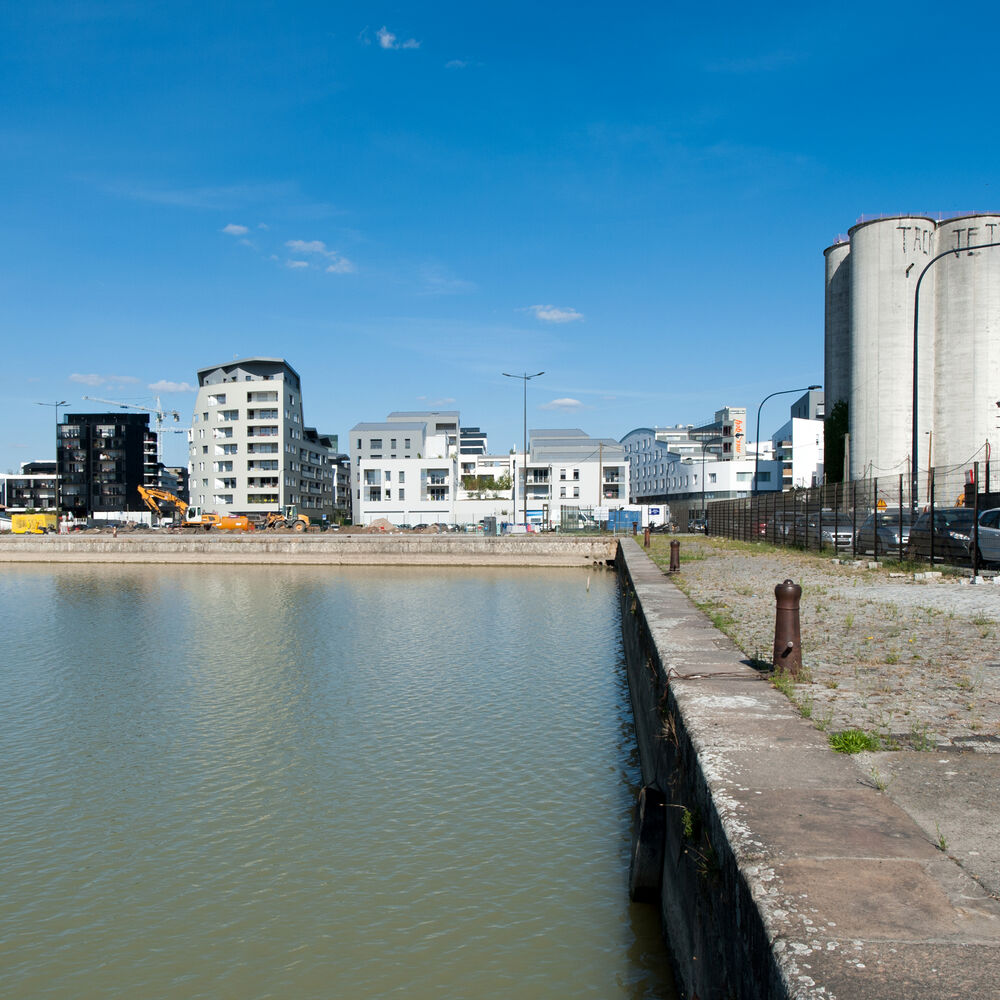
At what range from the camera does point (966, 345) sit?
226 ft

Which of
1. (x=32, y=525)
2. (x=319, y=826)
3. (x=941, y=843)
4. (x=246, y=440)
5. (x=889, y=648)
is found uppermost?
(x=246, y=440)

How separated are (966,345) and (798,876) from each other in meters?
76.5

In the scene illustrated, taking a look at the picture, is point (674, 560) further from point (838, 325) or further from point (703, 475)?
point (703, 475)

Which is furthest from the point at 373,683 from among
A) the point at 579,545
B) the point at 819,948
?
the point at 579,545

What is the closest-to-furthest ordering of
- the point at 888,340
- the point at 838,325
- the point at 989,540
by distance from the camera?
1. the point at 989,540
2. the point at 888,340
3. the point at 838,325

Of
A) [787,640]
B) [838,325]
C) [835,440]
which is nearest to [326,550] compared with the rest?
[787,640]

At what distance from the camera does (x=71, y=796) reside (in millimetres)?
9664

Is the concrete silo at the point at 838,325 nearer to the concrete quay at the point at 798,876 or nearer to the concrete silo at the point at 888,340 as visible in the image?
the concrete silo at the point at 888,340

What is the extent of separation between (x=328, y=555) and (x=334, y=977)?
150ft

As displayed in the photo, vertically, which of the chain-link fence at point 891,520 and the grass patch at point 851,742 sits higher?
the chain-link fence at point 891,520

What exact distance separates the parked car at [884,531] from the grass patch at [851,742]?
69.6ft

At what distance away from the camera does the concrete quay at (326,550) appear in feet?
161

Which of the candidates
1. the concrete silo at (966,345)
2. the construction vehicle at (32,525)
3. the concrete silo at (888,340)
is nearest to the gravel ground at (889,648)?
the concrete silo at (888,340)

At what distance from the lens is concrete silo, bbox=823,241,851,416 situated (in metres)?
77.7
